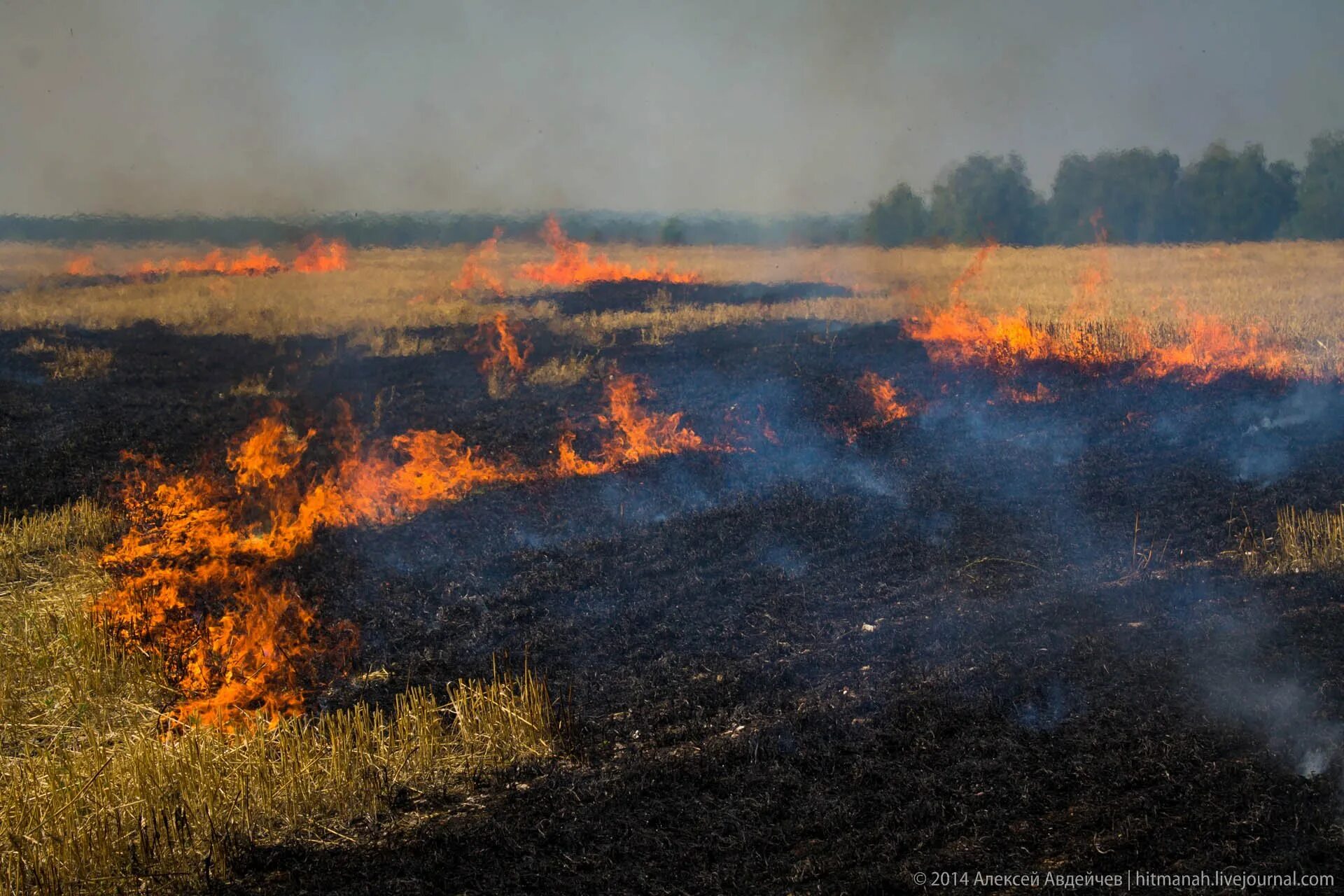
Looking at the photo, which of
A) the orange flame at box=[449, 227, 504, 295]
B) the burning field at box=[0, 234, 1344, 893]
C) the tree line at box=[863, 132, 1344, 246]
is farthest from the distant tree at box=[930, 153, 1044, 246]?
the burning field at box=[0, 234, 1344, 893]

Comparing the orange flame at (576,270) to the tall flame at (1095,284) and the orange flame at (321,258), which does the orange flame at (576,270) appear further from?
the tall flame at (1095,284)

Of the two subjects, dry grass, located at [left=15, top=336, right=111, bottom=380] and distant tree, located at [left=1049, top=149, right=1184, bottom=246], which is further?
distant tree, located at [left=1049, top=149, right=1184, bottom=246]

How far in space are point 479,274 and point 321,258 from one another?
5.28m

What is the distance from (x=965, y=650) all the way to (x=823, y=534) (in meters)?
2.69

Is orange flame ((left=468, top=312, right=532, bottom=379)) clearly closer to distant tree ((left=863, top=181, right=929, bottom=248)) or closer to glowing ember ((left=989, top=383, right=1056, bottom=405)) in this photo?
glowing ember ((left=989, top=383, right=1056, bottom=405))

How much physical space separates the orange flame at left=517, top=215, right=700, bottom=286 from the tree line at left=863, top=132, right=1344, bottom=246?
393 inches

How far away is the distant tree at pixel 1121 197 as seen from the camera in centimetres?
4384

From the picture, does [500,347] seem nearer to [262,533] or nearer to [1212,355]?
[262,533]

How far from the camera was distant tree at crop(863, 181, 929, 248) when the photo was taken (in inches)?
1538

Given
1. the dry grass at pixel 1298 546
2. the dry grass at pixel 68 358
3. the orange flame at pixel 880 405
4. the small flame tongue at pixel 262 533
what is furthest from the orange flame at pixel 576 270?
the dry grass at pixel 1298 546

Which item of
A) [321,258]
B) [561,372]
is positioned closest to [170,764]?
[561,372]

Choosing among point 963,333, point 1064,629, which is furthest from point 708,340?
point 1064,629

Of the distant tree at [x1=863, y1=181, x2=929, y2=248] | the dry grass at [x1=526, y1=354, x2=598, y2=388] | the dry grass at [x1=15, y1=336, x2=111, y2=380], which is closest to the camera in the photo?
the dry grass at [x1=526, y1=354, x2=598, y2=388]

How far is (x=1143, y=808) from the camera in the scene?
491 cm
